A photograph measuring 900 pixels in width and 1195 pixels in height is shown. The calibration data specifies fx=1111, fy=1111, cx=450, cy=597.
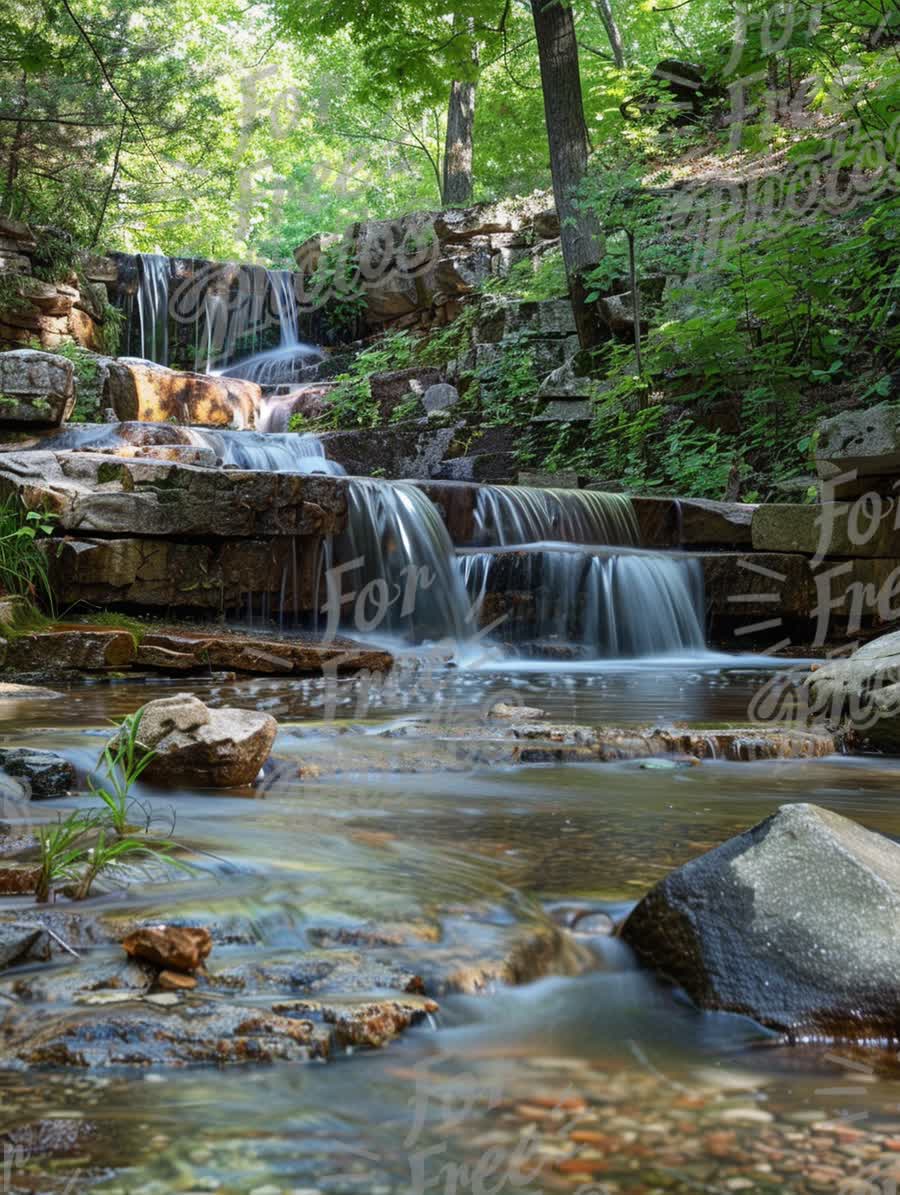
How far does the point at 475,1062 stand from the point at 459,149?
2151cm

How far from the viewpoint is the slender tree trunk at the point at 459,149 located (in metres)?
21.2

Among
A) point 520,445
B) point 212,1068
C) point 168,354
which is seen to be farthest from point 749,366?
point 212,1068

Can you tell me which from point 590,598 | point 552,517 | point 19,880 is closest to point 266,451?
point 552,517

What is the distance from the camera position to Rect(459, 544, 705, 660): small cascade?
9.66 metres

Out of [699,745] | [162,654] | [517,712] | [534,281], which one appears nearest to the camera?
[699,745]

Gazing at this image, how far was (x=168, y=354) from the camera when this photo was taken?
18.7 metres

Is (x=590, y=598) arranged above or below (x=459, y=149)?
below

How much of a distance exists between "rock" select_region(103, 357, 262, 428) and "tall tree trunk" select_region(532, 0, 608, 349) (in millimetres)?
4899

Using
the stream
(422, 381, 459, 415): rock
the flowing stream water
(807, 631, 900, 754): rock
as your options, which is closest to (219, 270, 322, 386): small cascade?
(422, 381, 459, 415): rock

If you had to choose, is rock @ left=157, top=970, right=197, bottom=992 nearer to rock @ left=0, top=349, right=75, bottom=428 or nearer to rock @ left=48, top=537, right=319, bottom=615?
rock @ left=48, top=537, right=319, bottom=615

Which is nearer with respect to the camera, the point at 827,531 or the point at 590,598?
the point at 827,531

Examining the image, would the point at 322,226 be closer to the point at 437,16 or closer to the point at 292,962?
the point at 437,16

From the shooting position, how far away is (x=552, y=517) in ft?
35.8

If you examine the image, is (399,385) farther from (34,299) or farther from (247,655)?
(247,655)
